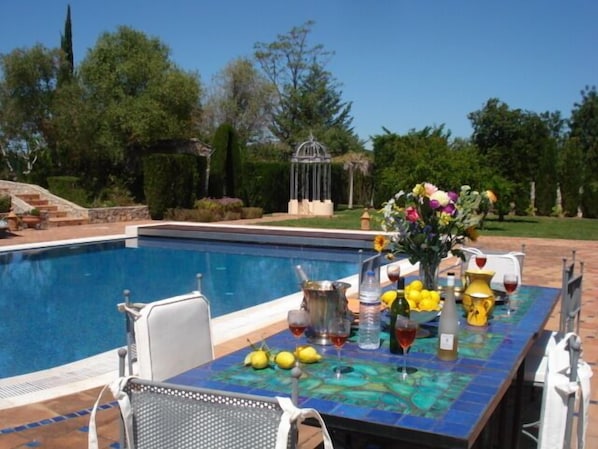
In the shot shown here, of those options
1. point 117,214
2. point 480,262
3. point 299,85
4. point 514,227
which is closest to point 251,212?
point 117,214

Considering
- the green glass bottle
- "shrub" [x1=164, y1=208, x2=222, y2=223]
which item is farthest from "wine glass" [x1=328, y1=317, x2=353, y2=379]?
"shrub" [x1=164, y1=208, x2=222, y2=223]

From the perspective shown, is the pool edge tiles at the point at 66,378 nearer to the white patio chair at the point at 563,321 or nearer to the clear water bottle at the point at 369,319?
the clear water bottle at the point at 369,319

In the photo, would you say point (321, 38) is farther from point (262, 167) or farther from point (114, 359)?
point (114, 359)

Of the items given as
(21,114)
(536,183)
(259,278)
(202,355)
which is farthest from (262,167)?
(202,355)

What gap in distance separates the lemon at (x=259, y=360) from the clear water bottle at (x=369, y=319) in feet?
1.66

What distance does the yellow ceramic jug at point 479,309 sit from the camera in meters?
3.23

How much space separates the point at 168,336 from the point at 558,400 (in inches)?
67.5

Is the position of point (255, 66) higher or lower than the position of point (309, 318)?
higher

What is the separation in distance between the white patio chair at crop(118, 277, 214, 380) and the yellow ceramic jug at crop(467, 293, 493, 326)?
1.41 meters

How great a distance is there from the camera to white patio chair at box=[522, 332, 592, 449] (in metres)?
2.01

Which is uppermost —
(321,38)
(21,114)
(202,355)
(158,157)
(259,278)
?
(321,38)

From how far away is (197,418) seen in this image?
5.53ft

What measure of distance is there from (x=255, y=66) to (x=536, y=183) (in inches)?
686

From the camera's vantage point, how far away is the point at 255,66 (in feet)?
113
